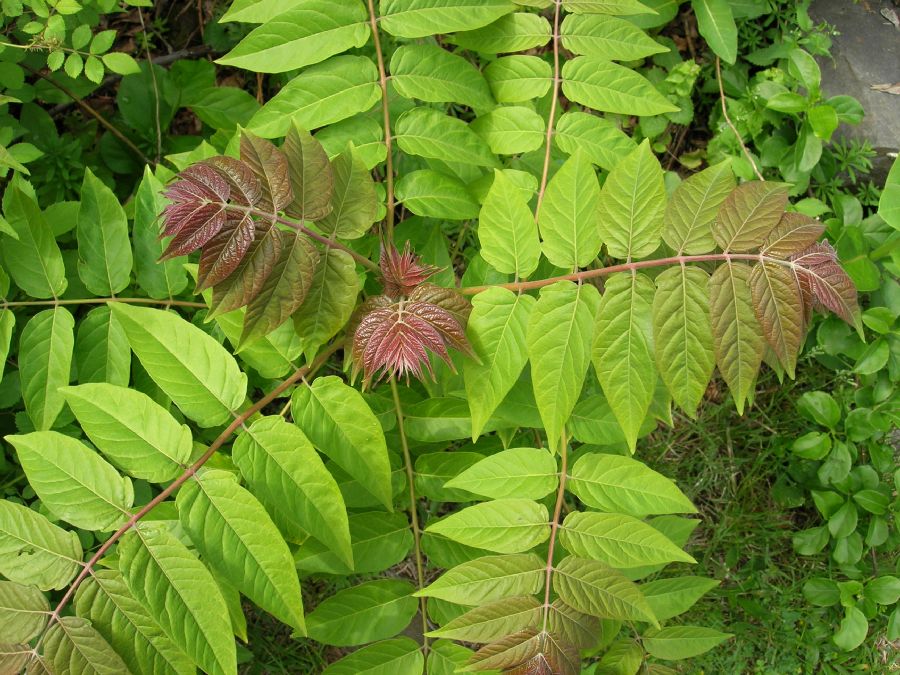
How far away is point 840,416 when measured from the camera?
3090 mm

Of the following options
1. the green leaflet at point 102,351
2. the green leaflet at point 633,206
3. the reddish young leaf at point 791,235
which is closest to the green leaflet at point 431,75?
the green leaflet at point 633,206

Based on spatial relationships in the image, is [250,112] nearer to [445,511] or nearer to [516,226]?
[516,226]

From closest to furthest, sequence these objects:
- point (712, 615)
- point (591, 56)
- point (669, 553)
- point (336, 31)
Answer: point (669, 553)
point (336, 31)
point (591, 56)
point (712, 615)

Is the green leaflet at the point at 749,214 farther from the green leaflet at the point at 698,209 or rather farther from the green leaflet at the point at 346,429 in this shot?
the green leaflet at the point at 346,429

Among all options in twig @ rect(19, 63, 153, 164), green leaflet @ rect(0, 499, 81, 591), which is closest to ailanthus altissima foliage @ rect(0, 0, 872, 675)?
green leaflet @ rect(0, 499, 81, 591)

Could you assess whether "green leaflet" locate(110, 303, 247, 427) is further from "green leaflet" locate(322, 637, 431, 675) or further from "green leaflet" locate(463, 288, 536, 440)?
"green leaflet" locate(322, 637, 431, 675)

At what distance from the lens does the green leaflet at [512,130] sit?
2.29 meters

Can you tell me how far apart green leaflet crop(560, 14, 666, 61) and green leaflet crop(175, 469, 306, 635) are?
1.64 metres

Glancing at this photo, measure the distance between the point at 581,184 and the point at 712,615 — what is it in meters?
2.32

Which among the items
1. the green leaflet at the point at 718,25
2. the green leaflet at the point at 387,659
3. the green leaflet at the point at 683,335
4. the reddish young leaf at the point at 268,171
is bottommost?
the green leaflet at the point at 387,659

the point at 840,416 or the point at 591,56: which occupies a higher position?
the point at 591,56

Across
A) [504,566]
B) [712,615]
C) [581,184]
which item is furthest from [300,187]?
[712,615]

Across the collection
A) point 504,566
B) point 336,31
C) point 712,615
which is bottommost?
point 712,615

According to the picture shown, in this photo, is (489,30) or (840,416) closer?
(489,30)
